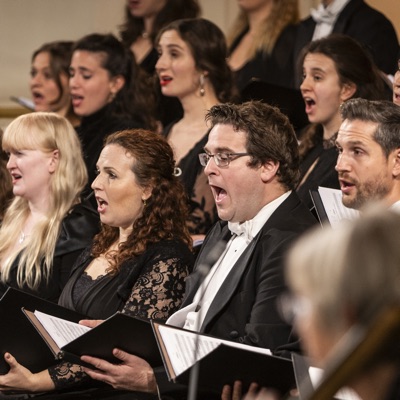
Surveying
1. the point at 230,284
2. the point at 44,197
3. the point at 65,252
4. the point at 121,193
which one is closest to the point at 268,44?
the point at 44,197

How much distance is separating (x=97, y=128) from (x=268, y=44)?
44.4 inches

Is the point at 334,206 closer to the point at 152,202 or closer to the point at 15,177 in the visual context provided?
the point at 152,202

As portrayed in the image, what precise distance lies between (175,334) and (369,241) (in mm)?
Answer: 1709

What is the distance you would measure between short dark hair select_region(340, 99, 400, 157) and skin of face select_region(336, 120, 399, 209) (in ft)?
0.05

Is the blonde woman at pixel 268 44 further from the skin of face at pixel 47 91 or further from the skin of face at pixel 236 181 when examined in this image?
the skin of face at pixel 236 181

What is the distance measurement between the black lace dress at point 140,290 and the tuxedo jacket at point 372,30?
2.03 metres

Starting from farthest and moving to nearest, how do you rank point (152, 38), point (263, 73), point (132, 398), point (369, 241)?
1. point (152, 38)
2. point (263, 73)
3. point (132, 398)
4. point (369, 241)

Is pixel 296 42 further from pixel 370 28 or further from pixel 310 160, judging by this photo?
pixel 310 160

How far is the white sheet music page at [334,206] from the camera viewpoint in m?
3.49

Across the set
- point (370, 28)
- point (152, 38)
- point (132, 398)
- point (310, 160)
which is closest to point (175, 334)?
point (132, 398)

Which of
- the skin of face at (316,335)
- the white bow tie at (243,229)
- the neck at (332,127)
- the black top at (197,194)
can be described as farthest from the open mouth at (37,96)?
the skin of face at (316,335)

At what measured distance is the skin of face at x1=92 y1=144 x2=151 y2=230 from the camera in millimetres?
3898

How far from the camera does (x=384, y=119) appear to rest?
343cm

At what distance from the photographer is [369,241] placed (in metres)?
1.15
